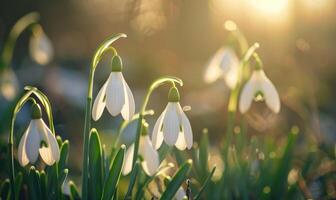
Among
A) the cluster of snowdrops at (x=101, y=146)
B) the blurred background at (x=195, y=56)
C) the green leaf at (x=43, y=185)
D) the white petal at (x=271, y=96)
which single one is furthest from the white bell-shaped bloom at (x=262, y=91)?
the blurred background at (x=195, y=56)

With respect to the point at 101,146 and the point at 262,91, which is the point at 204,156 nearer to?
the point at 262,91

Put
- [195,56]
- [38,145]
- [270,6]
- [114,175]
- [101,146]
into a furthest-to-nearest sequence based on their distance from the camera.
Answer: [195,56] < [270,6] < [101,146] < [114,175] < [38,145]

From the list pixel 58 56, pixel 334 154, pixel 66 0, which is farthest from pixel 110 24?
pixel 334 154

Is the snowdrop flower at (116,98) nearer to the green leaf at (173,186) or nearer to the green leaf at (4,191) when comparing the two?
the green leaf at (173,186)

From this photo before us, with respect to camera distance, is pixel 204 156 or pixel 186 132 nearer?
pixel 186 132

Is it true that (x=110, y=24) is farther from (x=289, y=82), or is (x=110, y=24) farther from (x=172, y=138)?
(x=172, y=138)

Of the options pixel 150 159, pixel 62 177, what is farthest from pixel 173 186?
pixel 62 177

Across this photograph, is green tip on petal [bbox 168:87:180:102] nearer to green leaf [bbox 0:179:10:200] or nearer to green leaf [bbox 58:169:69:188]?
green leaf [bbox 58:169:69:188]
